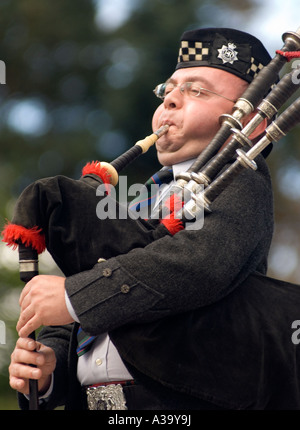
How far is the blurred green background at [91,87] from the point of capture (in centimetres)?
578

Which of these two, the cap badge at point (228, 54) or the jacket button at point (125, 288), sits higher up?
the cap badge at point (228, 54)

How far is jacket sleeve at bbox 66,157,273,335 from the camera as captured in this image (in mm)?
1896

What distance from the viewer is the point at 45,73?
678 cm

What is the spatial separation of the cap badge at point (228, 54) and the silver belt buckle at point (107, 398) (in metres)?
1.15

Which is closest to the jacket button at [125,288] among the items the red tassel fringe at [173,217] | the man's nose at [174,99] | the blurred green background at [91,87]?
the red tassel fringe at [173,217]

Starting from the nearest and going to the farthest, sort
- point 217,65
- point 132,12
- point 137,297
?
1. point 137,297
2. point 217,65
3. point 132,12

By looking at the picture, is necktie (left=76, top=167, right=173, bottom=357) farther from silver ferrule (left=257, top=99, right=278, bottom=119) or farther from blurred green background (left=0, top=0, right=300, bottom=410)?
blurred green background (left=0, top=0, right=300, bottom=410)

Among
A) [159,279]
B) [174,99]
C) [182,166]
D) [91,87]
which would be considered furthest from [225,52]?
[91,87]

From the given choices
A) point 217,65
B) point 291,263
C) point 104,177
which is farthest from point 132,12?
point 104,177

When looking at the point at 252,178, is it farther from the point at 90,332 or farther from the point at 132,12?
the point at 132,12

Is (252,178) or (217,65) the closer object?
(252,178)

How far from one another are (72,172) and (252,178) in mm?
3686

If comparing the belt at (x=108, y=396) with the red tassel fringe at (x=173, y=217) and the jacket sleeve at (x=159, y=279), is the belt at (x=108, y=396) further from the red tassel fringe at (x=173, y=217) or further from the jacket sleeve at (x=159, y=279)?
the red tassel fringe at (x=173, y=217)

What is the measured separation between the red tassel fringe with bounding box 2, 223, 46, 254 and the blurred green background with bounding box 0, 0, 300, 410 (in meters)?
3.30
